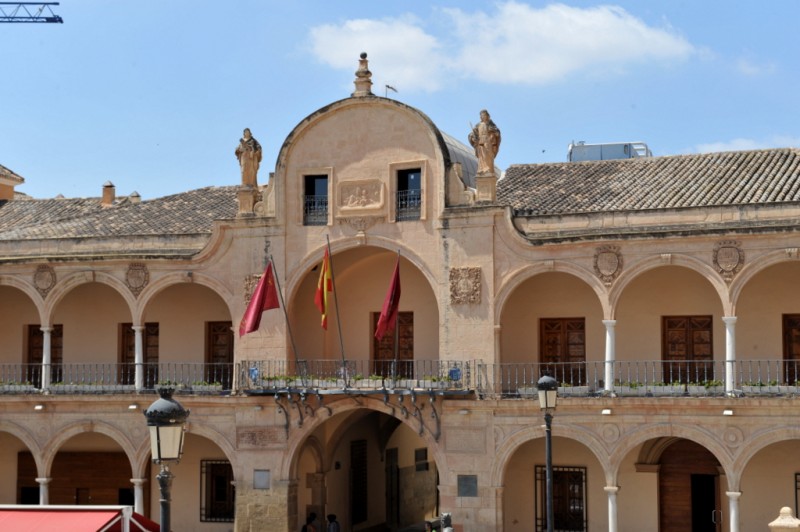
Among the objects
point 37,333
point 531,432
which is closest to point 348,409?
point 531,432

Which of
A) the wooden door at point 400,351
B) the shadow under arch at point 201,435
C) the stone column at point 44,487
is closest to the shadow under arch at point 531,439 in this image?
the wooden door at point 400,351

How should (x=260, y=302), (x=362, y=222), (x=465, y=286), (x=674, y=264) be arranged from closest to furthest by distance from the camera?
(x=674, y=264) < (x=465, y=286) < (x=260, y=302) < (x=362, y=222)

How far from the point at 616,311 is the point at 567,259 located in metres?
2.12

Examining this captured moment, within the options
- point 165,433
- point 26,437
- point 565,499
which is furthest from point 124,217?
point 165,433

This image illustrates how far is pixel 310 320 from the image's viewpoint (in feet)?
110

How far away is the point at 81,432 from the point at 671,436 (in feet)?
50.3

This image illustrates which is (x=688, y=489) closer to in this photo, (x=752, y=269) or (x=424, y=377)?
(x=752, y=269)

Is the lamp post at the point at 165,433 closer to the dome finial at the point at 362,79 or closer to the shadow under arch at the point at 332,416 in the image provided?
the shadow under arch at the point at 332,416

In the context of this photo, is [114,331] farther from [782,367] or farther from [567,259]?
[782,367]

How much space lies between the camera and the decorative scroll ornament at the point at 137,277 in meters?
33.5

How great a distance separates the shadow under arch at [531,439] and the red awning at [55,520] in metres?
13.6

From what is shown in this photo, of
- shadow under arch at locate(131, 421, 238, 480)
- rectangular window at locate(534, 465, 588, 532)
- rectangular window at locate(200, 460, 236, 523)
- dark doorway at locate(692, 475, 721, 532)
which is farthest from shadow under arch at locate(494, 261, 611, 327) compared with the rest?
rectangular window at locate(200, 460, 236, 523)

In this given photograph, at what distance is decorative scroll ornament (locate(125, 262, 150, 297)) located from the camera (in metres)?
33.5

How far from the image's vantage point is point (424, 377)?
31.0 m
